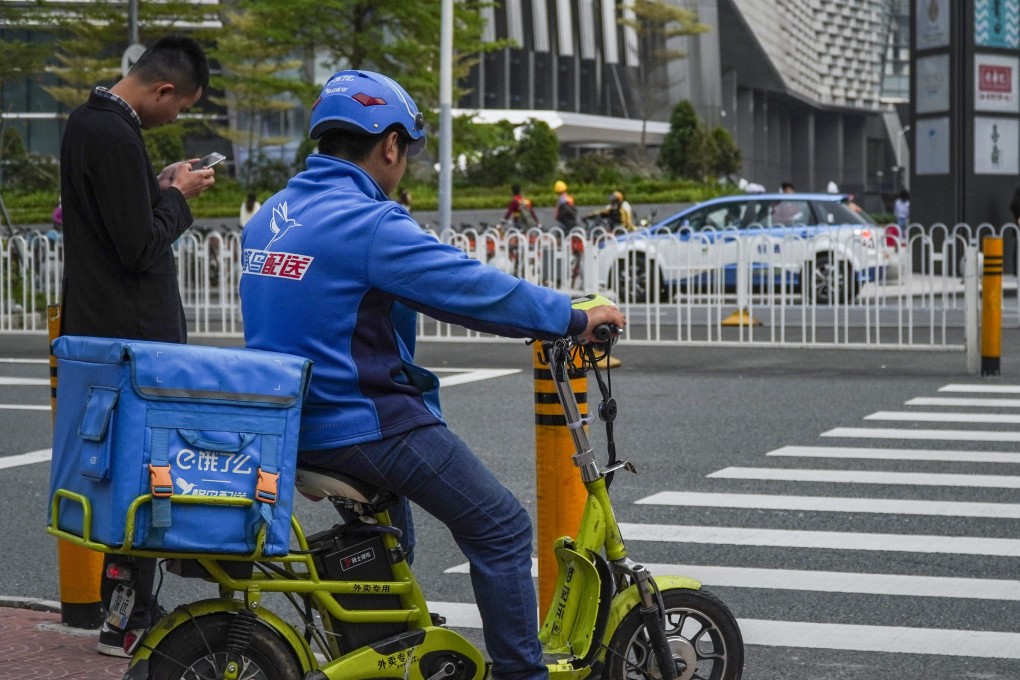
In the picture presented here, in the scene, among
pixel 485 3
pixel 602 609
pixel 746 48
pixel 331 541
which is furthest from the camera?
pixel 746 48

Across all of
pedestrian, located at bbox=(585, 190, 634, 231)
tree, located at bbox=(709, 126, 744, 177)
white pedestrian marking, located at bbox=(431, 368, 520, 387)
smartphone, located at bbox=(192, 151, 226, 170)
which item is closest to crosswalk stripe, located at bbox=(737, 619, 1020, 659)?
smartphone, located at bbox=(192, 151, 226, 170)

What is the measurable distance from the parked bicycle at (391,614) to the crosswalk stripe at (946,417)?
6712 mm

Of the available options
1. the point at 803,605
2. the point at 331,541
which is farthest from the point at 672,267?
the point at 331,541

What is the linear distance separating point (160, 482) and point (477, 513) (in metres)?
0.74

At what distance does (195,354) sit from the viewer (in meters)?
3.26

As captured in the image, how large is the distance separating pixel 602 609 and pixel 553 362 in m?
0.63

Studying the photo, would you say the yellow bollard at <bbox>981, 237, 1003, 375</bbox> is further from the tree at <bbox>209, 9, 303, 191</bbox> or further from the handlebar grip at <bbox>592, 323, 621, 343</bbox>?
the tree at <bbox>209, 9, 303, 191</bbox>

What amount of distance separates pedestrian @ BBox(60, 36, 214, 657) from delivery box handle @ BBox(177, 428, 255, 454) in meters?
1.31

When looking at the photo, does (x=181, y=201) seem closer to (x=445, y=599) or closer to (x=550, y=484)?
(x=550, y=484)

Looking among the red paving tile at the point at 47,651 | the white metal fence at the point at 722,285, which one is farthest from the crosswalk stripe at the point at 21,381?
the red paving tile at the point at 47,651

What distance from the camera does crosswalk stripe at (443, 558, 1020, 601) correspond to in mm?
5840

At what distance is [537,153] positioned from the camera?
4288 centimetres

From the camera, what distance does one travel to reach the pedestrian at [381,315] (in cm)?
341

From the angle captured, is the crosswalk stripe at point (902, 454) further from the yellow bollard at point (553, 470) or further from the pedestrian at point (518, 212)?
the pedestrian at point (518, 212)
